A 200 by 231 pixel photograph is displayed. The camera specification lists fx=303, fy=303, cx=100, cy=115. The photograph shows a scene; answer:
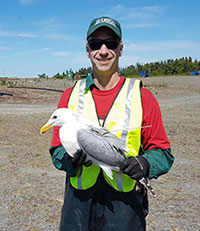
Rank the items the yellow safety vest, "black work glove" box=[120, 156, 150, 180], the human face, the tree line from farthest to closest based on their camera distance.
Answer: the tree line → the human face → the yellow safety vest → "black work glove" box=[120, 156, 150, 180]

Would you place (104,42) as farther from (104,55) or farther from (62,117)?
(62,117)

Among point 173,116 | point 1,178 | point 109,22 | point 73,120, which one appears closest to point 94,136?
point 73,120

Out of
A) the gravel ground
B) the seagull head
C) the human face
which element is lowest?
the gravel ground

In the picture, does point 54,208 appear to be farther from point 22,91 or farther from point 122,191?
point 22,91

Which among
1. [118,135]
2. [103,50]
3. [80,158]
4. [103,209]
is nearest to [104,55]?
[103,50]

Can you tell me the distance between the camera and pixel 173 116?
44.9ft

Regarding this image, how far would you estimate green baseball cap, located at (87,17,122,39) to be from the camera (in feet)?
8.11

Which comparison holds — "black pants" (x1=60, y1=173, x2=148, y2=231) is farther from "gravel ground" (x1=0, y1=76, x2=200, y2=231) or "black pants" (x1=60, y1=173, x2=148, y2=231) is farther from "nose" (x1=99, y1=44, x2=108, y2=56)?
"gravel ground" (x1=0, y1=76, x2=200, y2=231)

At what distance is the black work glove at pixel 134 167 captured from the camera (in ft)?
7.18

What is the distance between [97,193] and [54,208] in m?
2.91

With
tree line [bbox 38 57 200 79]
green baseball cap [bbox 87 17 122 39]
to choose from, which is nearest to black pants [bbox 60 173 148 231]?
green baseball cap [bbox 87 17 122 39]

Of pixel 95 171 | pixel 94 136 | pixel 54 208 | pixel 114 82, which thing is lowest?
pixel 54 208

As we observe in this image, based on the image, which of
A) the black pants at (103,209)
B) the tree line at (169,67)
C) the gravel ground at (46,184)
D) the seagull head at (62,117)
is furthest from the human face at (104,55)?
the tree line at (169,67)

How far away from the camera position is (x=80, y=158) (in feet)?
7.45
